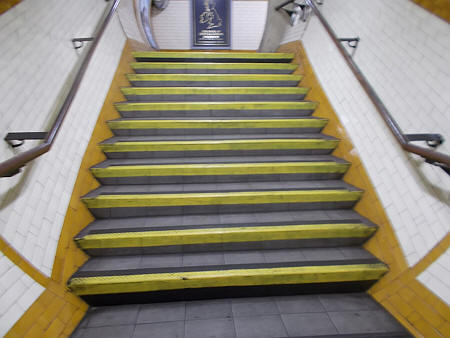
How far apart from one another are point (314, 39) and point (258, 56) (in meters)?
0.84

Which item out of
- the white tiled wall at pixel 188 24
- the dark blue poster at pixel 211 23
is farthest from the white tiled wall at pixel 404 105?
the dark blue poster at pixel 211 23

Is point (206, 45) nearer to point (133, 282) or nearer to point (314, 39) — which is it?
point (314, 39)

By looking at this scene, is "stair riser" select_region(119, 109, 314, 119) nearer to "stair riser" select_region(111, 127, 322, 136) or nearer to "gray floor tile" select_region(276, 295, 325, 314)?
"stair riser" select_region(111, 127, 322, 136)

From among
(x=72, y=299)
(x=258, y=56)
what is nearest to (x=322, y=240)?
(x=72, y=299)

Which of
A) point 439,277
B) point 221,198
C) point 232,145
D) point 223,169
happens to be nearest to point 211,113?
point 232,145

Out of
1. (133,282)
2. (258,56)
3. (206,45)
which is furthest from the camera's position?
(206,45)

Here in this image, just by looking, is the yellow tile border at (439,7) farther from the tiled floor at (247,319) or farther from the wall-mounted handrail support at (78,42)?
the wall-mounted handrail support at (78,42)

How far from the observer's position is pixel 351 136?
2.27 metres

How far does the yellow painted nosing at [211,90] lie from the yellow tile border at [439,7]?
4.78ft

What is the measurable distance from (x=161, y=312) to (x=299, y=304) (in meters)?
0.94

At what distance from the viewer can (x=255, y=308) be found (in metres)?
1.60

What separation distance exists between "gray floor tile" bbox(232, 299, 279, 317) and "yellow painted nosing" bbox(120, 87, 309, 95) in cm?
233

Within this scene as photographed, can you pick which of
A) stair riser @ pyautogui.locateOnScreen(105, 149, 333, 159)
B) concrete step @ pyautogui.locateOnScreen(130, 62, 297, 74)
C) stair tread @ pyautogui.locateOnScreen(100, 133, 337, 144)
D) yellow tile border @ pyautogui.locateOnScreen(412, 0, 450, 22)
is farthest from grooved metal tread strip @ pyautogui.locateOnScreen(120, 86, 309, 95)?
yellow tile border @ pyautogui.locateOnScreen(412, 0, 450, 22)

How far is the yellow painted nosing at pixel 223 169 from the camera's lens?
2.11m
